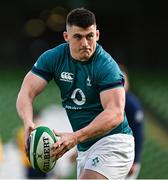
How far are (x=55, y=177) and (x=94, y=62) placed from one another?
4.91m

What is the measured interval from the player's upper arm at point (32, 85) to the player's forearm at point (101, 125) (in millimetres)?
794

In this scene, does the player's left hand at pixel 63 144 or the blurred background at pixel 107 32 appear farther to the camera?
the blurred background at pixel 107 32

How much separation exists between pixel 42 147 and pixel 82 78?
82cm

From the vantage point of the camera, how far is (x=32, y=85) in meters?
6.73

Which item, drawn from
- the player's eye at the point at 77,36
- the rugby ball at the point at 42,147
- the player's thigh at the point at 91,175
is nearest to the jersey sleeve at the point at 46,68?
the player's eye at the point at 77,36

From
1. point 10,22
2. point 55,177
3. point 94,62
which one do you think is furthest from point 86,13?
point 10,22

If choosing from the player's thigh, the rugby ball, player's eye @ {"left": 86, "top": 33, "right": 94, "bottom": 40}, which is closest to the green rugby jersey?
player's eye @ {"left": 86, "top": 33, "right": 94, "bottom": 40}

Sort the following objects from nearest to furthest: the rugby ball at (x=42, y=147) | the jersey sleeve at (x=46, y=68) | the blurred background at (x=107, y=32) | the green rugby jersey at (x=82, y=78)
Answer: the rugby ball at (x=42, y=147)
the green rugby jersey at (x=82, y=78)
the jersey sleeve at (x=46, y=68)
the blurred background at (x=107, y=32)

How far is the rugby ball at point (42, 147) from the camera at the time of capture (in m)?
6.04

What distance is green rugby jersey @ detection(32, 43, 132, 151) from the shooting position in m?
6.43

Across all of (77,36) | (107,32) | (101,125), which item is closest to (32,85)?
(77,36)

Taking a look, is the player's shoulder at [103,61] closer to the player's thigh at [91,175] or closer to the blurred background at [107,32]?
the player's thigh at [91,175]

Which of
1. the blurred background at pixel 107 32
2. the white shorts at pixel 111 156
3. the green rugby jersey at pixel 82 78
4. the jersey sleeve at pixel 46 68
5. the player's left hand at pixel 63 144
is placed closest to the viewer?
the player's left hand at pixel 63 144

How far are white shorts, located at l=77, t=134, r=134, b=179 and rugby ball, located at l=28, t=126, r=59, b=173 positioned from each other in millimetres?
614
